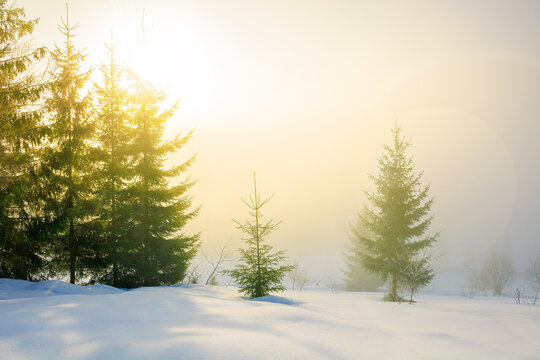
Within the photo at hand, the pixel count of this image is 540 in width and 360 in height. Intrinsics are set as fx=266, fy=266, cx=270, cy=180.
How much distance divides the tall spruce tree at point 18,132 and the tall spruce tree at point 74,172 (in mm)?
1218

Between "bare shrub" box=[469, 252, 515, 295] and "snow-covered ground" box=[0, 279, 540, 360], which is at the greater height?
"snow-covered ground" box=[0, 279, 540, 360]

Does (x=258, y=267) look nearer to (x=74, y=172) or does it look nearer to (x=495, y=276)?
(x=74, y=172)

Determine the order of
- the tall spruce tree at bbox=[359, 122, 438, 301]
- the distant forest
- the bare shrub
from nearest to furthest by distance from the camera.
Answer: the distant forest
the tall spruce tree at bbox=[359, 122, 438, 301]
the bare shrub

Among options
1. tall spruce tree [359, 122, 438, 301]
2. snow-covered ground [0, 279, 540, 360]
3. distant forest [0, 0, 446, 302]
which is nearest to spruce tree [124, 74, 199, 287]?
distant forest [0, 0, 446, 302]

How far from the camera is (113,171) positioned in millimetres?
11453

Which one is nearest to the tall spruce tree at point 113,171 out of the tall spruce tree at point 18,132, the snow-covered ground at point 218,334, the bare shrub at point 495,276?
the tall spruce tree at point 18,132

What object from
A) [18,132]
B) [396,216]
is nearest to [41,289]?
[18,132]

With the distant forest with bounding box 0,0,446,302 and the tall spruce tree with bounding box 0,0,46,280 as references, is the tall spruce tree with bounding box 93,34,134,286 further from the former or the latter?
the tall spruce tree with bounding box 0,0,46,280

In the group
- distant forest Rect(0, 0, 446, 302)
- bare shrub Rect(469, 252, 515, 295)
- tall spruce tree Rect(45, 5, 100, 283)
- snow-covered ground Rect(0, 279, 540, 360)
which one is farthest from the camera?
bare shrub Rect(469, 252, 515, 295)

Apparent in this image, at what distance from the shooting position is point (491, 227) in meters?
126

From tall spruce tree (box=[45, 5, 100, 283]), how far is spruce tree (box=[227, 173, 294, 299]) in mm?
6315

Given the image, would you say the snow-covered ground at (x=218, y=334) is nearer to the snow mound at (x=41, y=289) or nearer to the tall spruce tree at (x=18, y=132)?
the snow mound at (x=41, y=289)

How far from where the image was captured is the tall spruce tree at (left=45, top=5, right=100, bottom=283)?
411 inches

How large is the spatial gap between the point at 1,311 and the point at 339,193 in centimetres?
16282
